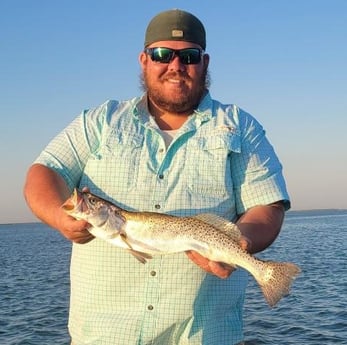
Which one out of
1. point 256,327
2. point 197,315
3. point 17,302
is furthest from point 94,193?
point 17,302

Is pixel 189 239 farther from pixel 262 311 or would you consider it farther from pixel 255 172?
pixel 262 311

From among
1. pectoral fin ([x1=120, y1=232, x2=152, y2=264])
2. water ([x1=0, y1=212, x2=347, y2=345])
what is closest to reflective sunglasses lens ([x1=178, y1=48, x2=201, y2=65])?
pectoral fin ([x1=120, y1=232, x2=152, y2=264])

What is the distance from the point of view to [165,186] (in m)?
4.81

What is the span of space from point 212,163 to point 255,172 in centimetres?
40

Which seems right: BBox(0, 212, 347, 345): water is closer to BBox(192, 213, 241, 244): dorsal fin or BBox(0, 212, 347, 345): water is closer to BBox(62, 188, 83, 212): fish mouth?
BBox(192, 213, 241, 244): dorsal fin

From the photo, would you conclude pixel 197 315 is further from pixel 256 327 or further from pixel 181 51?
pixel 256 327

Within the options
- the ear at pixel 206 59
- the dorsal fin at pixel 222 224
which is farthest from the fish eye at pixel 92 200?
the ear at pixel 206 59

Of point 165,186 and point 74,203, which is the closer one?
point 74,203

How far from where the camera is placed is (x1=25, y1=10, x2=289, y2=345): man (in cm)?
463

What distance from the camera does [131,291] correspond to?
4664 millimetres

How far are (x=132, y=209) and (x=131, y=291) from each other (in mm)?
660

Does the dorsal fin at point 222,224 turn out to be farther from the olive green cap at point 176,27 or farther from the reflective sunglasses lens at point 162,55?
the olive green cap at point 176,27

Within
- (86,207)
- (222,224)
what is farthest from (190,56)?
(86,207)

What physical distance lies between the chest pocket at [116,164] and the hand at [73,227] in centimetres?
53
